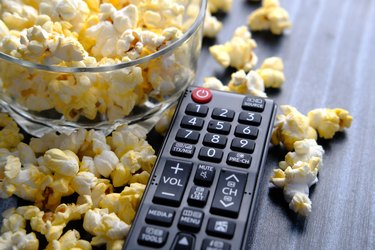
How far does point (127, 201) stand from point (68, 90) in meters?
0.12

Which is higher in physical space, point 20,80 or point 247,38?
point 247,38

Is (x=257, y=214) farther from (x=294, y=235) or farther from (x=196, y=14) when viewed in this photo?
(x=196, y=14)

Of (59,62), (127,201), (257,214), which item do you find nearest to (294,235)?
(257,214)

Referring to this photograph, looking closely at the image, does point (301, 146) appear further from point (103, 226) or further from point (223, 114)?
point (103, 226)

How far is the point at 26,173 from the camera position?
0.56m

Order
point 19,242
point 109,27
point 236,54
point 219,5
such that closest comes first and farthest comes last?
point 19,242 < point 109,27 < point 236,54 < point 219,5

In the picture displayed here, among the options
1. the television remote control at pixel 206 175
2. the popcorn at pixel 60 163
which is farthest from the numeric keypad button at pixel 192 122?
the popcorn at pixel 60 163

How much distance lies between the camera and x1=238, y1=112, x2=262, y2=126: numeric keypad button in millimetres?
595

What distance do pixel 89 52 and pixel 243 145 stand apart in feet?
0.57

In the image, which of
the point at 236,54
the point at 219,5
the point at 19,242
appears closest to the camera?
the point at 19,242

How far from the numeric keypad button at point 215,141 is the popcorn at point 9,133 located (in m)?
0.17

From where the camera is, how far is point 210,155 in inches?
22.2

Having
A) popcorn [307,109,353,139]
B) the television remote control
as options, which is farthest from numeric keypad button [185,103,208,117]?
popcorn [307,109,353,139]

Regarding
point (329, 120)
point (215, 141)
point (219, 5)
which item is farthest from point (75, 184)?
point (219, 5)
